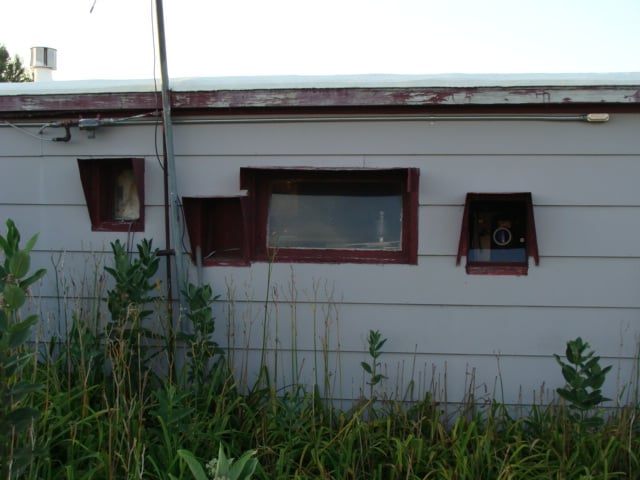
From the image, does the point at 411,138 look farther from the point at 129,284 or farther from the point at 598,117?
the point at 129,284

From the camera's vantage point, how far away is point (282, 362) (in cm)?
360

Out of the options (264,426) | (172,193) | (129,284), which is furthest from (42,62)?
(264,426)

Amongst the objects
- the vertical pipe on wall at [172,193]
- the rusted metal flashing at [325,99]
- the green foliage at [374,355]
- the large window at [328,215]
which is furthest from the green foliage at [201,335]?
the rusted metal flashing at [325,99]

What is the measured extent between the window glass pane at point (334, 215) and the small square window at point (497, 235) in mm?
414

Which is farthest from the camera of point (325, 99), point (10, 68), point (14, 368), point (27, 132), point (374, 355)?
point (10, 68)

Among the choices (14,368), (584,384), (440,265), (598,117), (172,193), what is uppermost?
(598,117)

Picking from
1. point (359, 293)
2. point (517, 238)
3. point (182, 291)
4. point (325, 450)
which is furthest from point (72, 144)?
point (517, 238)

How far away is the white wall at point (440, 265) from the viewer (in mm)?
3402

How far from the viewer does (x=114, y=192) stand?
379cm

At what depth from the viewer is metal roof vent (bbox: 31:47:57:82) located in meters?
4.49

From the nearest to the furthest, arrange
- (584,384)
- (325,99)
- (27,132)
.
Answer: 1. (584,384)
2. (325,99)
3. (27,132)

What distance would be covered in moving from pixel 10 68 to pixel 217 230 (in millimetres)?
17568

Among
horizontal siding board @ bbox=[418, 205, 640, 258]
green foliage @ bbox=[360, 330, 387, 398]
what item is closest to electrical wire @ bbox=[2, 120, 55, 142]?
green foliage @ bbox=[360, 330, 387, 398]

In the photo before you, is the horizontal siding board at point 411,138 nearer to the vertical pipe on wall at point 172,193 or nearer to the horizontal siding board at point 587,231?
the vertical pipe on wall at point 172,193
